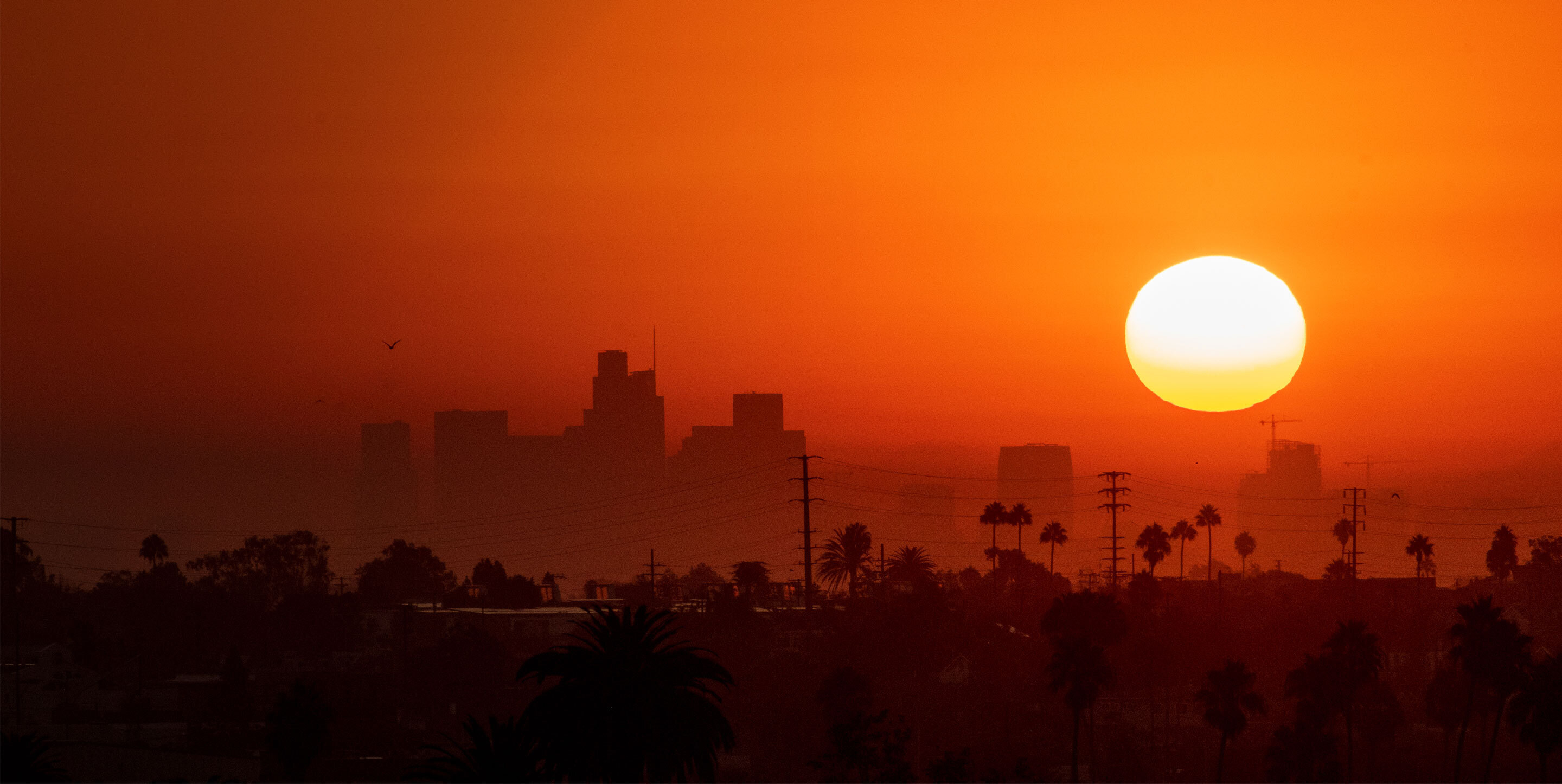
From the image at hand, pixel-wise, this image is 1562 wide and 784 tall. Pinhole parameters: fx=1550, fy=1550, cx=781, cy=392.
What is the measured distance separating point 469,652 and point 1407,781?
85.9 m

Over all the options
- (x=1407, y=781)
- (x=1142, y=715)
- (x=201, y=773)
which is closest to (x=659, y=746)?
(x=201, y=773)

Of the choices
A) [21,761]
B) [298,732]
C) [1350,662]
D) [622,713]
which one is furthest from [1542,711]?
[21,761]

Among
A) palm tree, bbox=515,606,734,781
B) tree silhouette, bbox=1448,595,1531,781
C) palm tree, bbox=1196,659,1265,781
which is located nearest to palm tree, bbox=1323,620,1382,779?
tree silhouette, bbox=1448,595,1531,781

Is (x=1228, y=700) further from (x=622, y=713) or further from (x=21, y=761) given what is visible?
(x=21, y=761)

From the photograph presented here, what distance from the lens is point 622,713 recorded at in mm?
61781

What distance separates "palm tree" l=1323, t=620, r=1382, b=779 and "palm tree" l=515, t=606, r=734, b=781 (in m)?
67.0

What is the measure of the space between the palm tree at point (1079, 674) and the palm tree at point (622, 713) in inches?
2129

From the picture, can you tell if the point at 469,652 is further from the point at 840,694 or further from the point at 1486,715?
the point at 1486,715

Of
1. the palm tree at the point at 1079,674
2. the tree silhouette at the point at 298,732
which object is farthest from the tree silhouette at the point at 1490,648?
the tree silhouette at the point at 298,732

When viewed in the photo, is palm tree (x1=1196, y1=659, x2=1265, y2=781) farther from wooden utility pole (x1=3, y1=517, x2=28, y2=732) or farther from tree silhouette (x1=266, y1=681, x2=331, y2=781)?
wooden utility pole (x1=3, y1=517, x2=28, y2=732)

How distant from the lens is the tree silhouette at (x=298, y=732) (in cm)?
10069

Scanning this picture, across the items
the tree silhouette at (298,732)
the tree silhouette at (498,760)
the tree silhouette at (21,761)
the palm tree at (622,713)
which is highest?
the palm tree at (622,713)

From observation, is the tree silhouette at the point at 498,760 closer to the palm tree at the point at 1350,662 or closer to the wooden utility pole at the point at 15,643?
the wooden utility pole at the point at 15,643

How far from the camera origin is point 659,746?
6153 cm
